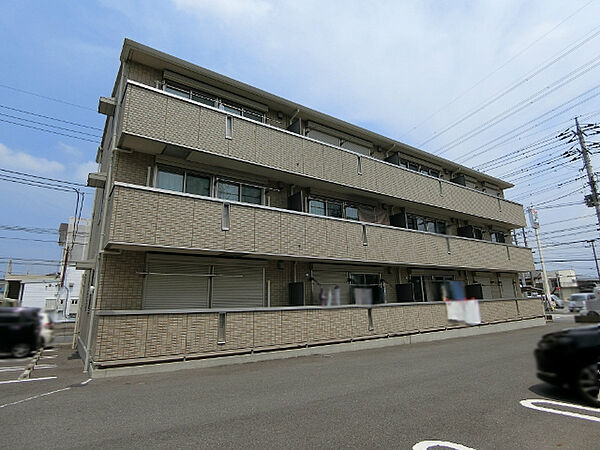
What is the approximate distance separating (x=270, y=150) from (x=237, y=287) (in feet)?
17.6

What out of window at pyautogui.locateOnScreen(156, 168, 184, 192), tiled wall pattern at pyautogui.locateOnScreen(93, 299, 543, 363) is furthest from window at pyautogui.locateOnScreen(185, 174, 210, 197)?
tiled wall pattern at pyautogui.locateOnScreen(93, 299, 543, 363)

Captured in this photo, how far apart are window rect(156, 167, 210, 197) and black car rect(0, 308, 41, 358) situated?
12.3 m

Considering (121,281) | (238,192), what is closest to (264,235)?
(238,192)

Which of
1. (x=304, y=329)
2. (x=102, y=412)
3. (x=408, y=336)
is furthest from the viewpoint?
(x=408, y=336)

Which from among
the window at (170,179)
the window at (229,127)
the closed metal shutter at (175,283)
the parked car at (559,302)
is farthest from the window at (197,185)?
the parked car at (559,302)

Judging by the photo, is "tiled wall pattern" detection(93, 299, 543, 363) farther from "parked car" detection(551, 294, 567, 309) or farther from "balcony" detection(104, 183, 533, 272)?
"parked car" detection(551, 294, 567, 309)

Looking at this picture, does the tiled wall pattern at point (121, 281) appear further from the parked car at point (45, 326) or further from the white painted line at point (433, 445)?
the parked car at point (45, 326)

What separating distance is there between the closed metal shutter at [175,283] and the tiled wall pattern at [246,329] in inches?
53.3

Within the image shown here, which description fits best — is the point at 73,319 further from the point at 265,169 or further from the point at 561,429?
the point at 265,169

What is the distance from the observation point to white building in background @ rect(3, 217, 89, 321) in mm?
653

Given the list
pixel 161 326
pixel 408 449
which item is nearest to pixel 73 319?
pixel 408 449

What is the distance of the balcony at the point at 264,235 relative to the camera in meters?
9.76

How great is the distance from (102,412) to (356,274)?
1163 cm

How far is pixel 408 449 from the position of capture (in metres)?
4.48
